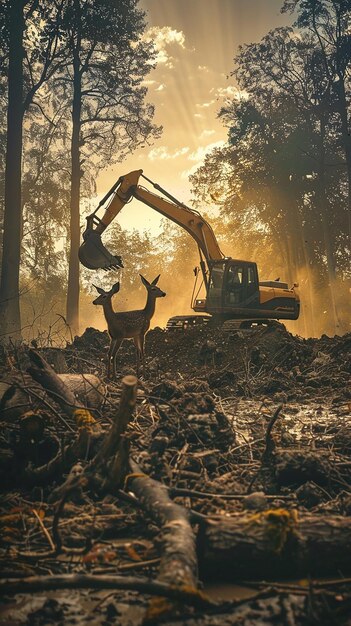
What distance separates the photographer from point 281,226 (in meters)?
34.0

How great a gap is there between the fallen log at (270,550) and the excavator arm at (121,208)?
11.0m

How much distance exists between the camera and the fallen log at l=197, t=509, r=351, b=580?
9.12 feet

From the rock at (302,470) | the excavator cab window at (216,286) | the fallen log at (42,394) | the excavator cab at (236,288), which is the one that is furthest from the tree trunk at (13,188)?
the rock at (302,470)

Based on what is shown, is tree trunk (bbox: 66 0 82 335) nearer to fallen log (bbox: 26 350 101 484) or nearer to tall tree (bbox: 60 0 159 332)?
tall tree (bbox: 60 0 159 332)

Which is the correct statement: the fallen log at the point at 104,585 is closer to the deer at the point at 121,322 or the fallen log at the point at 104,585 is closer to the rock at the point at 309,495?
the rock at the point at 309,495

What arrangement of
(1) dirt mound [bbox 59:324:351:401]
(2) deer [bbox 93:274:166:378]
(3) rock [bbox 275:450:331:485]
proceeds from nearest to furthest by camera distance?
(3) rock [bbox 275:450:331:485]
(2) deer [bbox 93:274:166:378]
(1) dirt mound [bbox 59:324:351:401]

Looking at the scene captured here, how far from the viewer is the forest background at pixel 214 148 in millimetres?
20078

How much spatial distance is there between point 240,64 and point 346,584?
34.4 m

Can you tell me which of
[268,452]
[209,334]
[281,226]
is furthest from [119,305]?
[268,452]

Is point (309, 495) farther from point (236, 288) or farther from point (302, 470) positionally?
point (236, 288)

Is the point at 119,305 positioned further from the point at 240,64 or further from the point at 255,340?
the point at 255,340

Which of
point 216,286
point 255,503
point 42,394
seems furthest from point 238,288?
point 255,503

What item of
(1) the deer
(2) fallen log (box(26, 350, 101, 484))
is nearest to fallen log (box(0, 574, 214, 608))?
(2) fallen log (box(26, 350, 101, 484))

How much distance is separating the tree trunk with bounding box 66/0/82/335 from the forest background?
6cm
